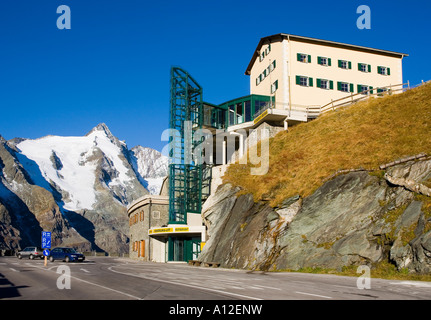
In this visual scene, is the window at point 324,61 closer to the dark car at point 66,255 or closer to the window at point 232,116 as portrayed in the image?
the window at point 232,116

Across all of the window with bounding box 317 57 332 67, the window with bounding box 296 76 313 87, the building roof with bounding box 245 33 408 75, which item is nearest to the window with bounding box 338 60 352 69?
the window with bounding box 317 57 332 67

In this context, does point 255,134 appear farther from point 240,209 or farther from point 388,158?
point 388,158

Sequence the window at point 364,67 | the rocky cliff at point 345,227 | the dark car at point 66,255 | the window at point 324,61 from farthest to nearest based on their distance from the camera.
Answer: the window at point 364,67, the window at point 324,61, the dark car at point 66,255, the rocky cliff at point 345,227

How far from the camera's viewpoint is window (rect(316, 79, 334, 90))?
56.8 meters

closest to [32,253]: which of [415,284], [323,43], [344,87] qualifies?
[344,87]

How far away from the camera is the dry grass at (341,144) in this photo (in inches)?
1304

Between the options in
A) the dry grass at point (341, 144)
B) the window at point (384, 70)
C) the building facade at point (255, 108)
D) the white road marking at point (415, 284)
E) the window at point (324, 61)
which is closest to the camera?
the white road marking at point (415, 284)

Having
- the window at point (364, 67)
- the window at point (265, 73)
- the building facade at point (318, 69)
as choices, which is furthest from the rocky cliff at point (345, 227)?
the window at point (364, 67)

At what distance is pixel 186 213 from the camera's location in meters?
53.0

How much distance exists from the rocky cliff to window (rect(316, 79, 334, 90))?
25.6 meters

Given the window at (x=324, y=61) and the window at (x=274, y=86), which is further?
the window at (x=324, y=61)

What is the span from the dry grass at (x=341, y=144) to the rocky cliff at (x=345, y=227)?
5.46 ft

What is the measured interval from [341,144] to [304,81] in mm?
18275
